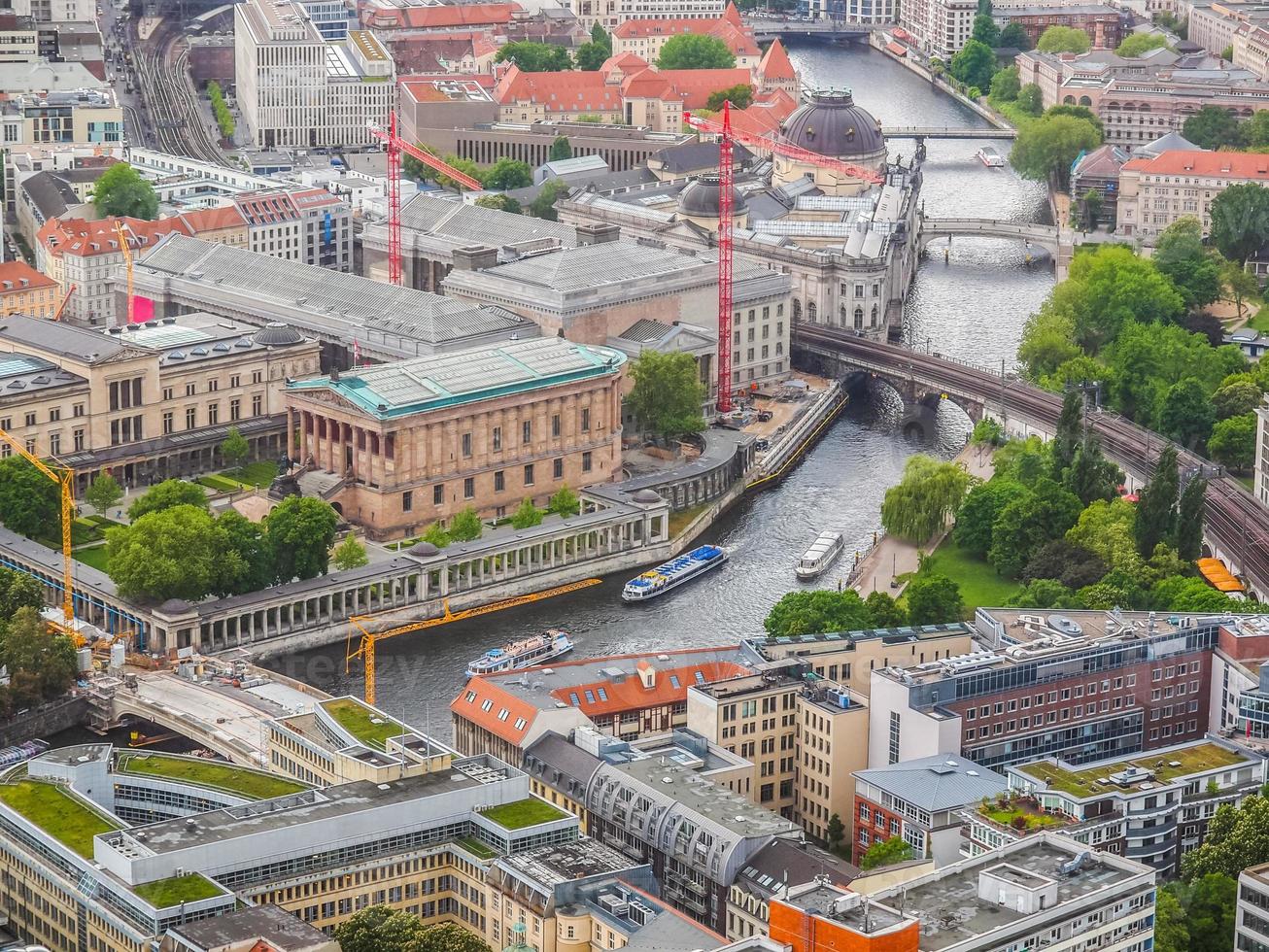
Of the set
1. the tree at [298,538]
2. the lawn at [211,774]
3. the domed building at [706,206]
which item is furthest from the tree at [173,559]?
the domed building at [706,206]

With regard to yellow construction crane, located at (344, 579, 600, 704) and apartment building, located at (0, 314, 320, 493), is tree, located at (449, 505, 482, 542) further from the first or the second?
apartment building, located at (0, 314, 320, 493)

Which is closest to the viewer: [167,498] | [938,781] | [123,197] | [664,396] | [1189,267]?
[938,781]

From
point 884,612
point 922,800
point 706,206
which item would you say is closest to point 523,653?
point 884,612

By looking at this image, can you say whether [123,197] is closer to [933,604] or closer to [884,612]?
[884,612]

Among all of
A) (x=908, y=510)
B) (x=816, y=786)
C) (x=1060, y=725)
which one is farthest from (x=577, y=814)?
(x=908, y=510)

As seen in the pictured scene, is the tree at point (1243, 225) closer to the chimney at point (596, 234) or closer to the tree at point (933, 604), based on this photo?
the chimney at point (596, 234)

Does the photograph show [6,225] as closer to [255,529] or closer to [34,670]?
[255,529]
